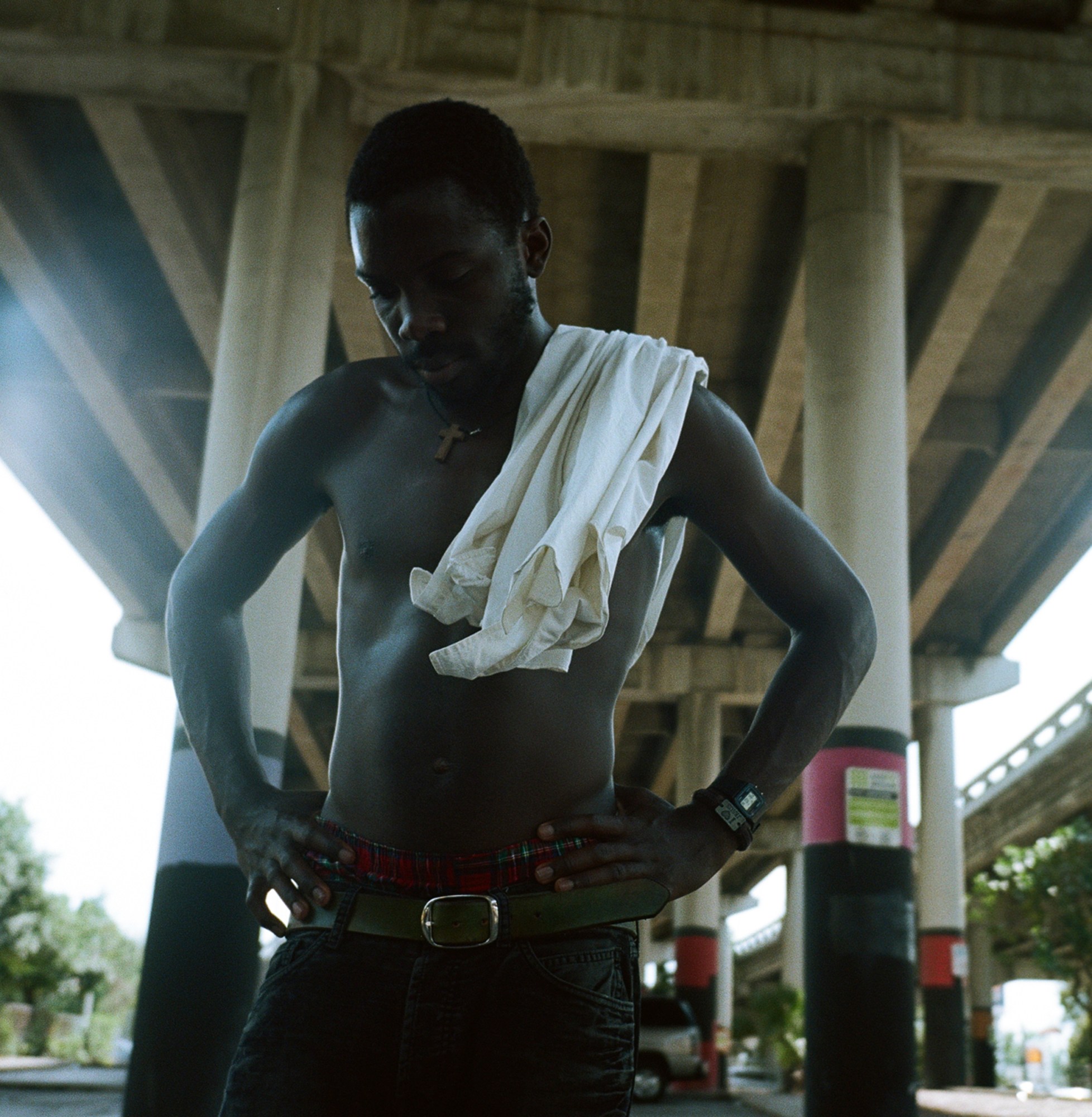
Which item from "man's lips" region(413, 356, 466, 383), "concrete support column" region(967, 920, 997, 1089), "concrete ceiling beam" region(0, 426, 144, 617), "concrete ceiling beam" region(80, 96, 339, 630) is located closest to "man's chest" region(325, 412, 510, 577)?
"man's lips" region(413, 356, 466, 383)

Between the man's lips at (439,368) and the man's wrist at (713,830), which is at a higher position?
the man's lips at (439,368)

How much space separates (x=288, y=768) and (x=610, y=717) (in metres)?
37.9

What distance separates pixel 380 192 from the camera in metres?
2.12

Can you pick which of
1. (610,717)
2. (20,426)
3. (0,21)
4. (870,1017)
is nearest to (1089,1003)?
(870,1017)

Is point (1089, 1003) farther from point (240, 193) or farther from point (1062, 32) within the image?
point (240, 193)

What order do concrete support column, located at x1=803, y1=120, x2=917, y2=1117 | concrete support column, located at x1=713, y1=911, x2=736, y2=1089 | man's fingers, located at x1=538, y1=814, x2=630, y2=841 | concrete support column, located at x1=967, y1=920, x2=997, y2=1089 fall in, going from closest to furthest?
man's fingers, located at x1=538, y1=814, x2=630, y2=841
concrete support column, located at x1=803, y1=120, x2=917, y2=1117
concrete support column, located at x1=713, y1=911, x2=736, y2=1089
concrete support column, located at x1=967, y1=920, x2=997, y2=1089

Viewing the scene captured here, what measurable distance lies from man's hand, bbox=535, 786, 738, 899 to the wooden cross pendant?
64 centimetres

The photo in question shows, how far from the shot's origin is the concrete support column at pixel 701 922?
24.8 meters

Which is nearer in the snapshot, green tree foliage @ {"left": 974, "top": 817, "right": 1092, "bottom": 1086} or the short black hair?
the short black hair

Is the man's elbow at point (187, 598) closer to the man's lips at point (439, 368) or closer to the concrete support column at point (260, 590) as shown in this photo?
the man's lips at point (439, 368)

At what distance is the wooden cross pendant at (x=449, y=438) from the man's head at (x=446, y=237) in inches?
2.4

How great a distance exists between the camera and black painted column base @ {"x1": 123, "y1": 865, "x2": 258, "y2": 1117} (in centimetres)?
865

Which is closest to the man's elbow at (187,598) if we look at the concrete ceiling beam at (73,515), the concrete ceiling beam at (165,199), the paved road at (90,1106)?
the concrete ceiling beam at (165,199)

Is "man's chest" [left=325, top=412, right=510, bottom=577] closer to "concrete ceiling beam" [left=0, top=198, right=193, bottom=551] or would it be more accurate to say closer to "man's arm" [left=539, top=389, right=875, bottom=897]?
"man's arm" [left=539, top=389, right=875, bottom=897]
